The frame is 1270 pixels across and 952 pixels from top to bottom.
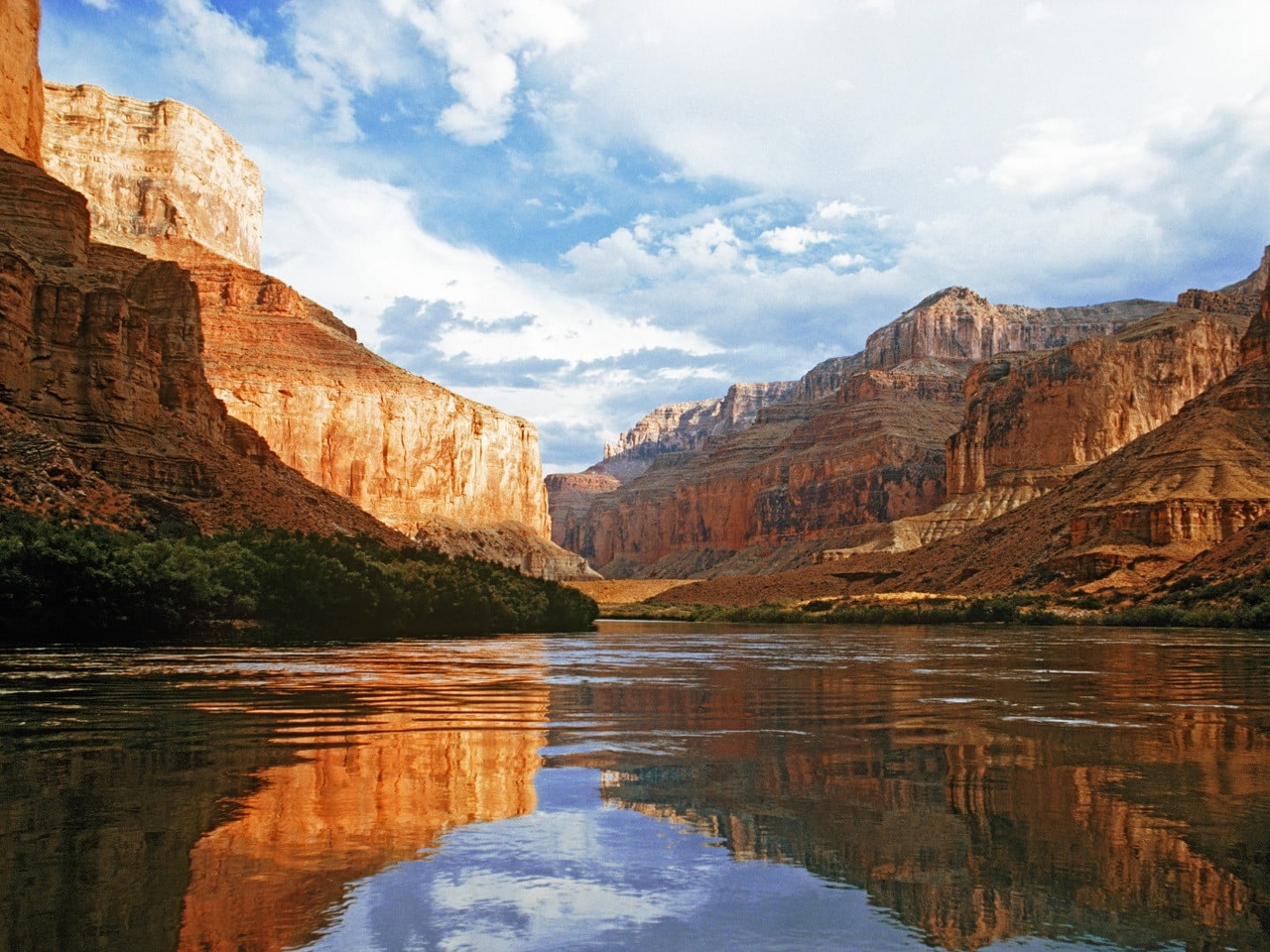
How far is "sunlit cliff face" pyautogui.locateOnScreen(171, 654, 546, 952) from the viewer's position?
451 cm

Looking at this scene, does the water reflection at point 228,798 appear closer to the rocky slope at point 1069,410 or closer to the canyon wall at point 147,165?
the canyon wall at point 147,165

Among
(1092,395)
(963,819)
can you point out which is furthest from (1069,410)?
(963,819)

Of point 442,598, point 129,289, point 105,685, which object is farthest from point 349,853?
point 129,289

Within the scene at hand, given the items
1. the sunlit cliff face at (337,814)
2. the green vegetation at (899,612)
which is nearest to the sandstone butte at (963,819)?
the sunlit cliff face at (337,814)

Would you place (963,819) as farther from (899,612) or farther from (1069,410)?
(1069,410)

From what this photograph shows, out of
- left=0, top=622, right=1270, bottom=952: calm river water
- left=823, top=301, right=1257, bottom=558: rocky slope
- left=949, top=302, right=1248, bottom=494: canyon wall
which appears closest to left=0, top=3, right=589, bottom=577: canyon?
left=0, top=622, right=1270, bottom=952: calm river water

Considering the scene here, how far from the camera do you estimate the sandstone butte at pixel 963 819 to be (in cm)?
488

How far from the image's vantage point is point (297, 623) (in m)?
36.0

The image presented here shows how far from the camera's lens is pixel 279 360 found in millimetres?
115438

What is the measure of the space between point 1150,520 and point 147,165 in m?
111

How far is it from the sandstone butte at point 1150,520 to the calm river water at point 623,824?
58.7m

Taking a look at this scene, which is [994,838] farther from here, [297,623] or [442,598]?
[442,598]

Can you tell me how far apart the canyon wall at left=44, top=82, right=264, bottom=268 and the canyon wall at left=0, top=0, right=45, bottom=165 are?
5895 cm

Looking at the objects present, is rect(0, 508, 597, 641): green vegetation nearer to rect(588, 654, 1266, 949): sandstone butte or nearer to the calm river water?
the calm river water
